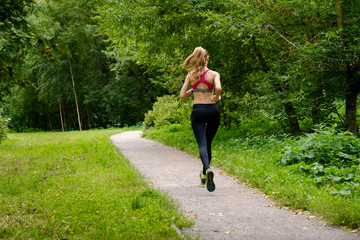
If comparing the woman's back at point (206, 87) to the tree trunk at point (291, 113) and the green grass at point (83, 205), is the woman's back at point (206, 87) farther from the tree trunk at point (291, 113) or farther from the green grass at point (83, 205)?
the tree trunk at point (291, 113)

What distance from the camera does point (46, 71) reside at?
3014 centimetres

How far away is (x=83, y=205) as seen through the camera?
4.84 meters

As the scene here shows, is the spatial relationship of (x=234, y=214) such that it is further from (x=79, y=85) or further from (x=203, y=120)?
(x=79, y=85)

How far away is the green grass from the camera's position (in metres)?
3.83

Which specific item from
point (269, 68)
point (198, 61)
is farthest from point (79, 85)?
point (198, 61)

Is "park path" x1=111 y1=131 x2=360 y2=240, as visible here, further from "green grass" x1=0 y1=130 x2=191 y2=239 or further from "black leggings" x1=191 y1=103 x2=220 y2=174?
"black leggings" x1=191 y1=103 x2=220 y2=174

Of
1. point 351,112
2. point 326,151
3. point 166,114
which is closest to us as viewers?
point 326,151

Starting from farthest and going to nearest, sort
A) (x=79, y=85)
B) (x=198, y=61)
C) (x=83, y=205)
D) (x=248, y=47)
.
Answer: (x=79, y=85) → (x=248, y=47) → (x=198, y=61) → (x=83, y=205)

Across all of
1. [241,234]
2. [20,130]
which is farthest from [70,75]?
[241,234]

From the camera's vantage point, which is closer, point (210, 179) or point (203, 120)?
point (210, 179)

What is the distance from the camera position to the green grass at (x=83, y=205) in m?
3.83

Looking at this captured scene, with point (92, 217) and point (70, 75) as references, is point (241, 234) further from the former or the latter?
point (70, 75)

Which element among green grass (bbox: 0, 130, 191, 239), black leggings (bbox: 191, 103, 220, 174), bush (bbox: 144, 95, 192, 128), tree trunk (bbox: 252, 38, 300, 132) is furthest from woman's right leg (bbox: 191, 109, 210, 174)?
bush (bbox: 144, 95, 192, 128)

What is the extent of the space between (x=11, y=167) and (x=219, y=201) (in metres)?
5.99
